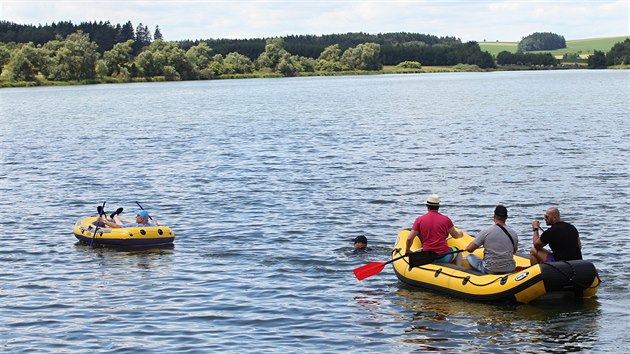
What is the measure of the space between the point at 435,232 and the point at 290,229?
804 cm

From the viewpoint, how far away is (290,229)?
25.2m

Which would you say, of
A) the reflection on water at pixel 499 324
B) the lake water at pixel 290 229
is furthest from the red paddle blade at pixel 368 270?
the reflection on water at pixel 499 324

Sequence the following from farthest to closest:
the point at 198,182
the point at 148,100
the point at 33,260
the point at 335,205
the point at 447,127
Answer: the point at 148,100 < the point at 447,127 < the point at 198,182 < the point at 335,205 < the point at 33,260

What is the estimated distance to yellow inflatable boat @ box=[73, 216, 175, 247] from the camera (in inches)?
886

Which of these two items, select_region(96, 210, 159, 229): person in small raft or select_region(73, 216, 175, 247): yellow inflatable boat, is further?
select_region(96, 210, 159, 229): person in small raft

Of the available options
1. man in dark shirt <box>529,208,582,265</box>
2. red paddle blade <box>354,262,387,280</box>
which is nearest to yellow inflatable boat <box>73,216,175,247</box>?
red paddle blade <box>354,262,387,280</box>

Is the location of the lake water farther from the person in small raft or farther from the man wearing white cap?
the man wearing white cap

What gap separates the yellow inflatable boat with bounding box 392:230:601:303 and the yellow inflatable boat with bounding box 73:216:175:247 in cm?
746

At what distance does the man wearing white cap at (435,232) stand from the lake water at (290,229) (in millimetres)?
913

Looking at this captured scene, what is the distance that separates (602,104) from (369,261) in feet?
218

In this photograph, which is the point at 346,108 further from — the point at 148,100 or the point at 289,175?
the point at 289,175

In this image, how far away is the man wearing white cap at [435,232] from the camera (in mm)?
17672

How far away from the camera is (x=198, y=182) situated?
35625 millimetres

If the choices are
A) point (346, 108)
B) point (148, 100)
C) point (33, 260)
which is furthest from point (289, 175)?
point (148, 100)
